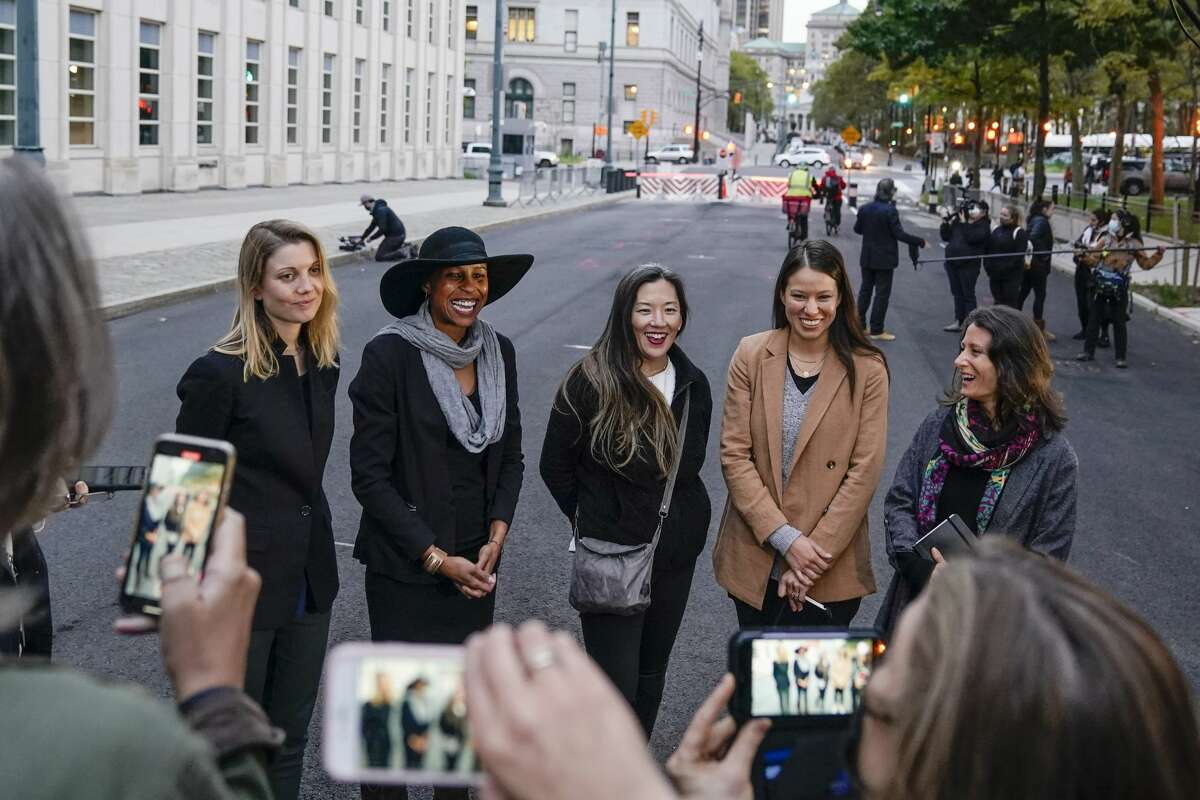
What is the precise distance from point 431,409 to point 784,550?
1.41 meters

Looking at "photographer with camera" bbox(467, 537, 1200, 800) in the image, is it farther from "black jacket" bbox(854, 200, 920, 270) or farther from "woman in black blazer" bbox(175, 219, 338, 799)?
"black jacket" bbox(854, 200, 920, 270)

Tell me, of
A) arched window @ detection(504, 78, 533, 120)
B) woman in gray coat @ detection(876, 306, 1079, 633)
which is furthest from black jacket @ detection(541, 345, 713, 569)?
arched window @ detection(504, 78, 533, 120)

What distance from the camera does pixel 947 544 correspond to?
14.3 ft

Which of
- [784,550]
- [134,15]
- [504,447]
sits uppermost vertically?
[134,15]

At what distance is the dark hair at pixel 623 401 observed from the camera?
4.64 meters

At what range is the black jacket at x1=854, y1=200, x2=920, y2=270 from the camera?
17.1 meters

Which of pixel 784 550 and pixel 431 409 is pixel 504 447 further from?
pixel 784 550

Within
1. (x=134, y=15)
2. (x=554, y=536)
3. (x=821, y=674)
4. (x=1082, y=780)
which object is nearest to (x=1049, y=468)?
(x=821, y=674)

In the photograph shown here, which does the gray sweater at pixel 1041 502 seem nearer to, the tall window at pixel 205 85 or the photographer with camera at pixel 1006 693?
the photographer with camera at pixel 1006 693

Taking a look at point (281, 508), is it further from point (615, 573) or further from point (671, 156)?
point (671, 156)

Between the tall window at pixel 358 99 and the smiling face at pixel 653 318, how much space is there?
167ft

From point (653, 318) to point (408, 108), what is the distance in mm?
58352

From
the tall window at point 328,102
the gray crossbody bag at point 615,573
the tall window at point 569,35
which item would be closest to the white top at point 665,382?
the gray crossbody bag at point 615,573

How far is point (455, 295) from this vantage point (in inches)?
180
